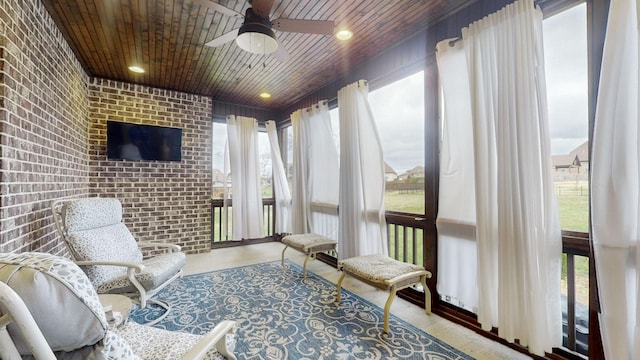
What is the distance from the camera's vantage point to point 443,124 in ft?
7.79

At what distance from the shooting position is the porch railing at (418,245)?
176 cm

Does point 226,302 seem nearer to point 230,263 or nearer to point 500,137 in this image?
point 230,263

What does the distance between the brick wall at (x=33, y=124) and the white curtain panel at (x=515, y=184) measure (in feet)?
10.2

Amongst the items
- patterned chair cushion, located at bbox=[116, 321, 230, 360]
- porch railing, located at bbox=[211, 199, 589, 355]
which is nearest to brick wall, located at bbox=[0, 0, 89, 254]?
patterned chair cushion, located at bbox=[116, 321, 230, 360]

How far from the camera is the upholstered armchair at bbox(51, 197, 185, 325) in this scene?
2146mm

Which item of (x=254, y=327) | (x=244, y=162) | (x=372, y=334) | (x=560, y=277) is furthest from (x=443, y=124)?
(x=244, y=162)

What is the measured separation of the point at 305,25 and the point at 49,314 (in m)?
2.11

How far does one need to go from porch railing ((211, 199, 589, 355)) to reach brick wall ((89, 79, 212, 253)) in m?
0.38

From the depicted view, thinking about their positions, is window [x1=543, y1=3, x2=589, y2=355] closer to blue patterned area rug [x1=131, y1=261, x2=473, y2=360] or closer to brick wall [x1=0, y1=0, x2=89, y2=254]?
blue patterned area rug [x1=131, y1=261, x2=473, y2=360]

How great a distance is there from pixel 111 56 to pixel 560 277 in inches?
178

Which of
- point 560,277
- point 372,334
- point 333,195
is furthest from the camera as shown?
point 333,195

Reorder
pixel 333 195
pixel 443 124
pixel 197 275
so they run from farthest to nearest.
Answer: pixel 333 195
pixel 197 275
pixel 443 124

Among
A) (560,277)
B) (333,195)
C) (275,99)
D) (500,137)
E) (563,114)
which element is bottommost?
(560,277)

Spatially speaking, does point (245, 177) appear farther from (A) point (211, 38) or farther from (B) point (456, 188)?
(B) point (456, 188)
